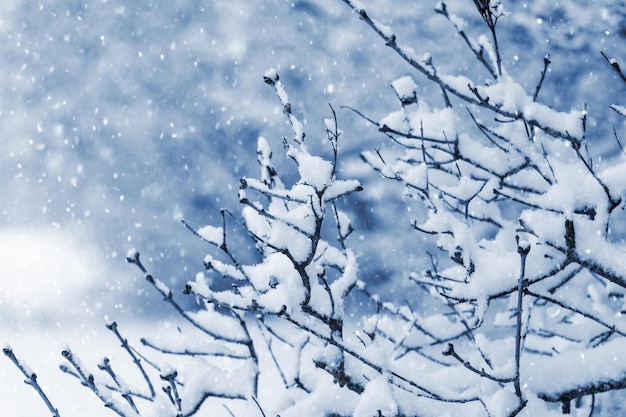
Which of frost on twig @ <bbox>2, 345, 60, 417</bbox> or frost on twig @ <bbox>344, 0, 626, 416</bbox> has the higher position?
frost on twig @ <bbox>344, 0, 626, 416</bbox>

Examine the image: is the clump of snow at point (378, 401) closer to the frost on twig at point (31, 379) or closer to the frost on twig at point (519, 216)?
the frost on twig at point (519, 216)

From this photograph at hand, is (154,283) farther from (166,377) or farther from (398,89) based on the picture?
(398,89)

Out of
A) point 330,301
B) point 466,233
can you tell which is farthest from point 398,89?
point 330,301

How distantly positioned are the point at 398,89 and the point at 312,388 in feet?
5.81

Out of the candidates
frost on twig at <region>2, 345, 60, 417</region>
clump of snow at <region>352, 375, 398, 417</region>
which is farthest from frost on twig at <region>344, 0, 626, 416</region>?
frost on twig at <region>2, 345, 60, 417</region>

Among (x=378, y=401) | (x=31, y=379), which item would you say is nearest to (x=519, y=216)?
(x=378, y=401)

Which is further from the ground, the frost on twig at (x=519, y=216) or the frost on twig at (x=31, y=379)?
the frost on twig at (x=519, y=216)

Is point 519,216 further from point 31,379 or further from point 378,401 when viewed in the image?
point 31,379

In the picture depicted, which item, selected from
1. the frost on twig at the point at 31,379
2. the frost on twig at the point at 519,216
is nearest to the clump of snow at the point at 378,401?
the frost on twig at the point at 519,216

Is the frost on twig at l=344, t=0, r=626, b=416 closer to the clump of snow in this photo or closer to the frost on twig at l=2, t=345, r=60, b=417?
the clump of snow

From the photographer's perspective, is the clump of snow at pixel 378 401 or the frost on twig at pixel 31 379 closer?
the clump of snow at pixel 378 401

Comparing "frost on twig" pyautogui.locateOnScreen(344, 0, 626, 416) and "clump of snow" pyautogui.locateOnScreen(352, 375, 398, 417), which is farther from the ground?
"frost on twig" pyautogui.locateOnScreen(344, 0, 626, 416)

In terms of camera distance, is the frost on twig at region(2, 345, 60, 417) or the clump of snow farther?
the frost on twig at region(2, 345, 60, 417)

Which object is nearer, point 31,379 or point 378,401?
point 378,401
